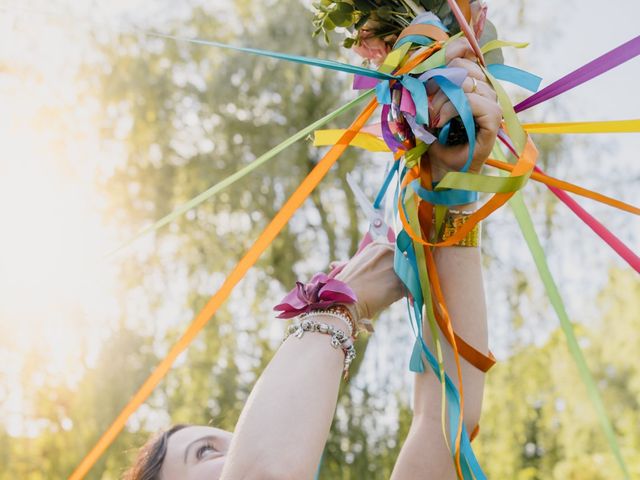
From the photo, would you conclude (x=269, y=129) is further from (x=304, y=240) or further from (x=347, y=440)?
(x=347, y=440)

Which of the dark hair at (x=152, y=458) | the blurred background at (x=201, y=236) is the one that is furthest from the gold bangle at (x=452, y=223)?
the blurred background at (x=201, y=236)

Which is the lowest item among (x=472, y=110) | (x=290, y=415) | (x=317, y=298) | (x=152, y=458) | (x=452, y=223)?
(x=152, y=458)

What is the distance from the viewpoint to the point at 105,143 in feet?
23.7

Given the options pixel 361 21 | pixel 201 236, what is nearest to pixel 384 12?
pixel 361 21

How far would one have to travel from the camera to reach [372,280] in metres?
1.28

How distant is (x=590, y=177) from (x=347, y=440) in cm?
316

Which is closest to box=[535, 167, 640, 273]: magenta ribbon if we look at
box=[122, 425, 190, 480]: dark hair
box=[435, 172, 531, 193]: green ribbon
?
box=[435, 172, 531, 193]: green ribbon

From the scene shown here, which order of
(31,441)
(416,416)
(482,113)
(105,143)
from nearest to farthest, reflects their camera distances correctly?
1. (482,113)
2. (416,416)
3. (31,441)
4. (105,143)

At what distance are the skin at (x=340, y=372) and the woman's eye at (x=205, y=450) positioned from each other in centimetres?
47

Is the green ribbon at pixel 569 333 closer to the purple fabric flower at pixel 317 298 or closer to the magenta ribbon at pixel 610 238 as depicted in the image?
the magenta ribbon at pixel 610 238

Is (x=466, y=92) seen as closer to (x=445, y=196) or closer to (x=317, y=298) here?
(x=445, y=196)

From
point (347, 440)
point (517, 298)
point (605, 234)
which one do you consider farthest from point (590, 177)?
point (605, 234)

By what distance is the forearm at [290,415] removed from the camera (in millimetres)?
1073

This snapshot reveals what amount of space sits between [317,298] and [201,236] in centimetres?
632
